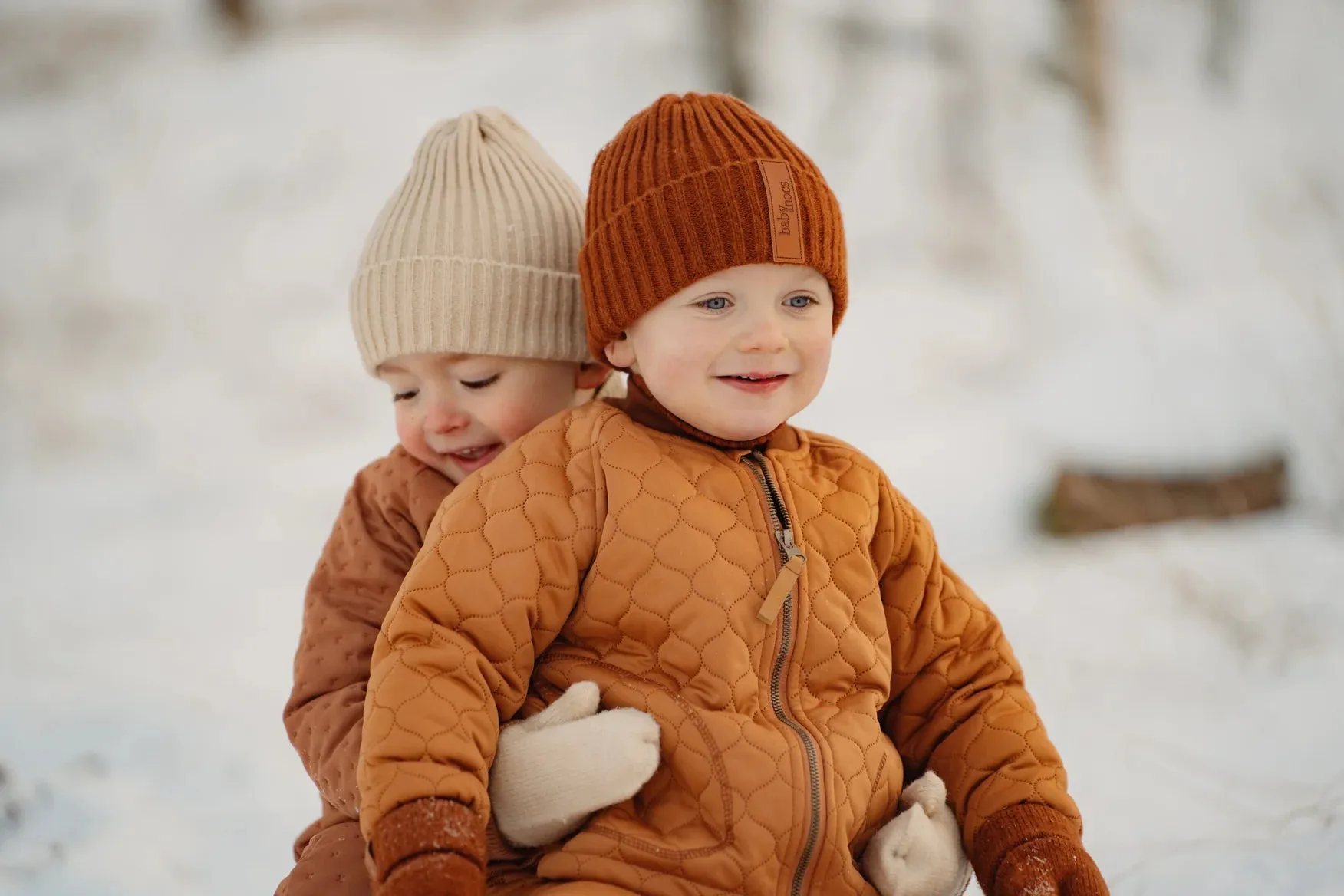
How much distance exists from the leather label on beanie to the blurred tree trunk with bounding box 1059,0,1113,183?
4.08 m

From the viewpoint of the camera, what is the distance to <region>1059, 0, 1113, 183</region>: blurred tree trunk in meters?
5.16

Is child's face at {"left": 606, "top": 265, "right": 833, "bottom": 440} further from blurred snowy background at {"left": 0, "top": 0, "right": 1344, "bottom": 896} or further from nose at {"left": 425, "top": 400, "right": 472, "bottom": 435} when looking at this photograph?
blurred snowy background at {"left": 0, "top": 0, "right": 1344, "bottom": 896}

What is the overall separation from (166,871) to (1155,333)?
136 inches

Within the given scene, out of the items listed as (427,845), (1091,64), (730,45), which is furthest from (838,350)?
(427,845)

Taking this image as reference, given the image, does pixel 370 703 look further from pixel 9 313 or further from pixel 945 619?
pixel 9 313

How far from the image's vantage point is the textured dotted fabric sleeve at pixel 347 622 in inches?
57.4

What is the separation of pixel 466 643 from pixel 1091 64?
471cm

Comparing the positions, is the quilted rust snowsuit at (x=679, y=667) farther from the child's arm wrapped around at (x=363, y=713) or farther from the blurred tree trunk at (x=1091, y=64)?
the blurred tree trunk at (x=1091, y=64)

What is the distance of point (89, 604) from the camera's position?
3146mm

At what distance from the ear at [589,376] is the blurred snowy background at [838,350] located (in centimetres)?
104

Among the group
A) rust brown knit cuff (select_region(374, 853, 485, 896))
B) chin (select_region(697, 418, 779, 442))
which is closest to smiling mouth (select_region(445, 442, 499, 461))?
chin (select_region(697, 418, 779, 442))

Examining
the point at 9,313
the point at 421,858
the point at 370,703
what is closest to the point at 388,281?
the point at 370,703

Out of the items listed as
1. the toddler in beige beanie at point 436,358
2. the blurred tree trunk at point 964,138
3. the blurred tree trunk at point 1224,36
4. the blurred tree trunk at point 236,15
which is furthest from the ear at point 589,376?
the blurred tree trunk at point 1224,36

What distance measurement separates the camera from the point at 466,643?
1277 mm
